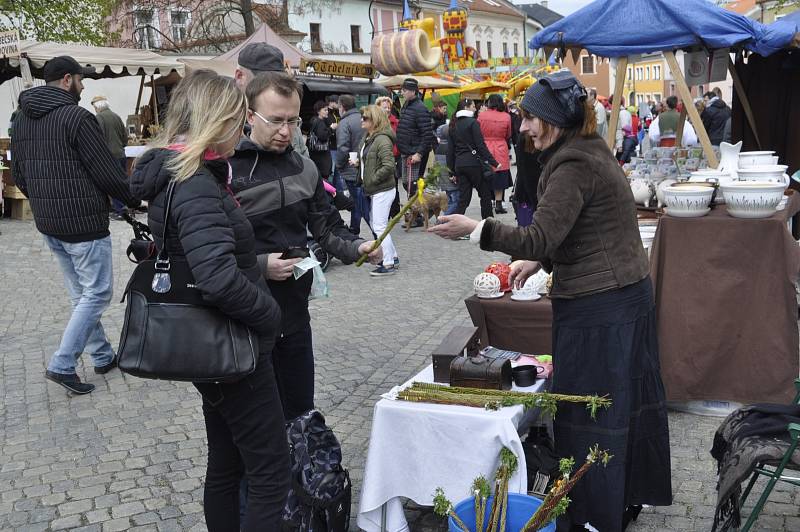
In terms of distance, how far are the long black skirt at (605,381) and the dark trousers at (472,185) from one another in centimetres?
818

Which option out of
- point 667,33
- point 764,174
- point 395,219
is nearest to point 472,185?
point 667,33

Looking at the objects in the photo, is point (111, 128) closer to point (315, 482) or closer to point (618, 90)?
point (618, 90)

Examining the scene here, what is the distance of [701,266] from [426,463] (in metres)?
2.18

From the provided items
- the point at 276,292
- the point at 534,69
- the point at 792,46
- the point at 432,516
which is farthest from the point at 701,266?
the point at 534,69

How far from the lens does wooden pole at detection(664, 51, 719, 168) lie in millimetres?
6297

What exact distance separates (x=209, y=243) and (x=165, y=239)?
0.58 feet

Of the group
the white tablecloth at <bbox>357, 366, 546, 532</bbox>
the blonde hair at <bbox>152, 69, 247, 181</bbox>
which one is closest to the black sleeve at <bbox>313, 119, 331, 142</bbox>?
the white tablecloth at <bbox>357, 366, 546, 532</bbox>

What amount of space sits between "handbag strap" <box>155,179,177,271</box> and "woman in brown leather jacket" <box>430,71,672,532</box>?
100 centimetres

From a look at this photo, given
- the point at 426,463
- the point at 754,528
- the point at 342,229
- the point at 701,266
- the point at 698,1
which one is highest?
the point at 698,1

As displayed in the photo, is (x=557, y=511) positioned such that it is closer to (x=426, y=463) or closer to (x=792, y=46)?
(x=426, y=463)

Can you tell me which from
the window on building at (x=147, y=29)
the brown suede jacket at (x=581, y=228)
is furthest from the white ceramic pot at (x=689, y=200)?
the window on building at (x=147, y=29)

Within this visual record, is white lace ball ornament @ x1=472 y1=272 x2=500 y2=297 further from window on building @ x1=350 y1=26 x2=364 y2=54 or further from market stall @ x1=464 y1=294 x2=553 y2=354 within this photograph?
window on building @ x1=350 y1=26 x2=364 y2=54

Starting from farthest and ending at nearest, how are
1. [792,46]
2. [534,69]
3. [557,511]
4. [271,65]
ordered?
1. [534,69]
2. [792,46]
3. [271,65]
4. [557,511]

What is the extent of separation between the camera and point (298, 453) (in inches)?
125
